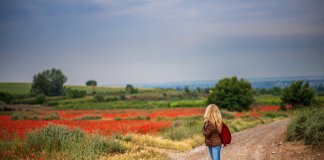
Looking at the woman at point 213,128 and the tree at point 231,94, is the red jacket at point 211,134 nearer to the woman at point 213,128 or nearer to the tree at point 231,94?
the woman at point 213,128

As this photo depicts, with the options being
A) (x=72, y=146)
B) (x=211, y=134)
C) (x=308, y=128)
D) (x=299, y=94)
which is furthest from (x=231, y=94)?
(x=211, y=134)

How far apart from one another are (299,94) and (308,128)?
130 feet

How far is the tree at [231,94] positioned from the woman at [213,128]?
4444 cm

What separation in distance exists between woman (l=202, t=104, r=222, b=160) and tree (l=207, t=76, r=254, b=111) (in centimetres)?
4444

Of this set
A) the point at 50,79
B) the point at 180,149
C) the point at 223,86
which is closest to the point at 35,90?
the point at 50,79

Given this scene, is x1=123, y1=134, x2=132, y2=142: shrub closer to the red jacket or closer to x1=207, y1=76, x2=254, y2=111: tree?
the red jacket

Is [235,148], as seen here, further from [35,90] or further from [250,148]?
[35,90]

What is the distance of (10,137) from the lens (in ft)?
56.3

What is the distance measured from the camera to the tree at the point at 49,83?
122562mm

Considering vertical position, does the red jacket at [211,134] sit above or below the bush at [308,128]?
above

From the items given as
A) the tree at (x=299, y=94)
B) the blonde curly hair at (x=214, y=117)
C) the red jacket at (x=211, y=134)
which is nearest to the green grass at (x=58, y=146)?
the red jacket at (x=211, y=134)

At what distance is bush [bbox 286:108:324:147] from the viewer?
16578 millimetres

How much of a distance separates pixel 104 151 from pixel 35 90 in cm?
10941

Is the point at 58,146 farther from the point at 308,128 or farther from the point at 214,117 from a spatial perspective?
the point at 308,128
